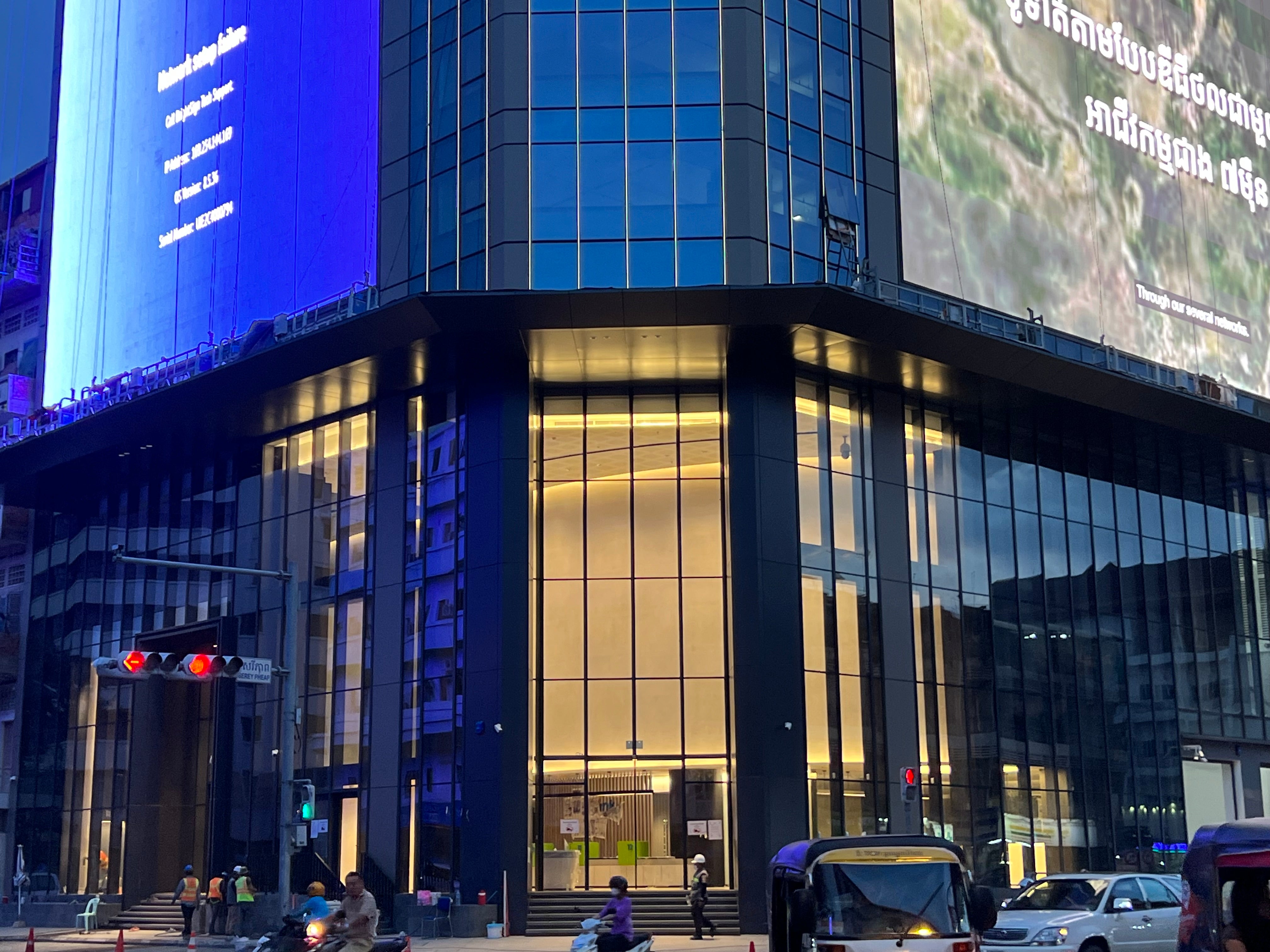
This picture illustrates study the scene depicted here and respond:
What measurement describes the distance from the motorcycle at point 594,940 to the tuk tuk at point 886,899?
13.8 ft

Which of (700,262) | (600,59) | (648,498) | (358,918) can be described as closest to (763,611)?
(648,498)

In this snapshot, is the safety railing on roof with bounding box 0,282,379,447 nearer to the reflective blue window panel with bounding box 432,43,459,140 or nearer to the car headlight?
the reflective blue window panel with bounding box 432,43,459,140

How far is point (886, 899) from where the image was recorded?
15516 mm

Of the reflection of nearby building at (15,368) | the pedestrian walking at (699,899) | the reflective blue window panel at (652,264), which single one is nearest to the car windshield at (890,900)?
the pedestrian walking at (699,899)

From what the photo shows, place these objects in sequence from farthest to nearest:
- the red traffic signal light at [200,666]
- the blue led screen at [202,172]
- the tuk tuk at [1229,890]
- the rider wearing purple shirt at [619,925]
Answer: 1. the blue led screen at [202,172]
2. the red traffic signal light at [200,666]
3. the rider wearing purple shirt at [619,925]
4. the tuk tuk at [1229,890]

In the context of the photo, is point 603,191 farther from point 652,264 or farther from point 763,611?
A: point 763,611

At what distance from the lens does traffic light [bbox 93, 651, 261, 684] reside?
2450 cm

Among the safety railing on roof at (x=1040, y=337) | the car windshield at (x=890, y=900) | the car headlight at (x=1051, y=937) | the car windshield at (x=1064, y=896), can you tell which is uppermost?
the safety railing on roof at (x=1040, y=337)

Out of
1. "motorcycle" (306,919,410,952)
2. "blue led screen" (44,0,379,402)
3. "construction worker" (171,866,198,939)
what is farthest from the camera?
"blue led screen" (44,0,379,402)

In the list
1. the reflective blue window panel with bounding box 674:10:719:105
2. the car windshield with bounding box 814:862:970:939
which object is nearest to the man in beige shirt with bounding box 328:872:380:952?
the car windshield with bounding box 814:862:970:939

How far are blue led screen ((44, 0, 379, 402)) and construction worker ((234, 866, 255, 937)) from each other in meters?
15.5

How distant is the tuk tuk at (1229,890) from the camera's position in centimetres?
1248

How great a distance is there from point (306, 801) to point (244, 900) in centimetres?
1425

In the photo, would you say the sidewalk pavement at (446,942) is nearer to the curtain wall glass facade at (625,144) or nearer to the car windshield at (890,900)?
the car windshield at (890,900)
